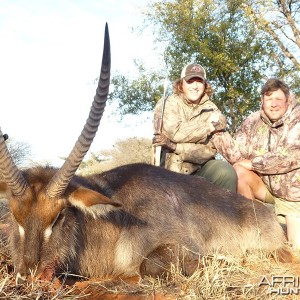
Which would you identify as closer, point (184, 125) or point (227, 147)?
point (184, 125)

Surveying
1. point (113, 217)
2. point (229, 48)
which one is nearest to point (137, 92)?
point (229, 48)

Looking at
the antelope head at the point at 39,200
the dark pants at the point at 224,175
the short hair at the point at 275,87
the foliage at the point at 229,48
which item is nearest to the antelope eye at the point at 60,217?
the antelope head at the point at 39,200

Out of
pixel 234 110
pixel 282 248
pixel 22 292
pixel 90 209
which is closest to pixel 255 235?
pixel 282 248

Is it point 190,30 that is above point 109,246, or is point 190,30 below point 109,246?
above

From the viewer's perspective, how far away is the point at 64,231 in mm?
4414

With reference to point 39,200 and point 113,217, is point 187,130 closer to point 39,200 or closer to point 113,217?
point 113,217

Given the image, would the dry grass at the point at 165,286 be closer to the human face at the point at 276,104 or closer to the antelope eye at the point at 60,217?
the antelope eye at the point at 60,217

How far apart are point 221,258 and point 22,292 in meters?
1.92

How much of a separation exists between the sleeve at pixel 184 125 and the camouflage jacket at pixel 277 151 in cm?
30

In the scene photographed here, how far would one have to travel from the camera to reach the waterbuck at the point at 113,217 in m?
4.09

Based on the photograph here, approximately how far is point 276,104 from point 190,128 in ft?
3.86

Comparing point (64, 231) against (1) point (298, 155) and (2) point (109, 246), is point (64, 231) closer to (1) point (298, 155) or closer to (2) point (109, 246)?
(2) point (109, 246)

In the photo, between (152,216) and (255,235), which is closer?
(152,216)

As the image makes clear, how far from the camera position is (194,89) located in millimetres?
7566
